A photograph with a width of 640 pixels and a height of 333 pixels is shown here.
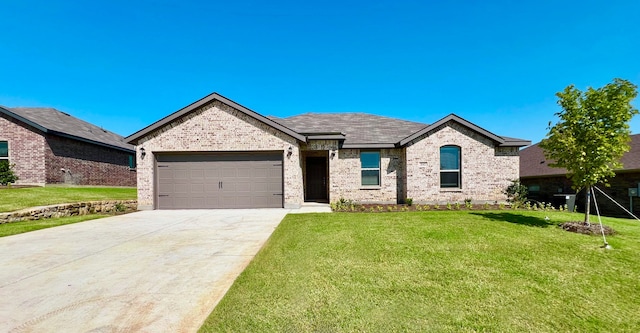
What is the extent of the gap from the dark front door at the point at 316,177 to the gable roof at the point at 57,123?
385 inches

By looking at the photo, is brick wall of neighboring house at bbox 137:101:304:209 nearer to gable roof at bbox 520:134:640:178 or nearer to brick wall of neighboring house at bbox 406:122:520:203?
brick wall of neighboring house at bbox 406:122:520:203

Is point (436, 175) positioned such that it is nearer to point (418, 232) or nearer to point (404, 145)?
point (404, 145)

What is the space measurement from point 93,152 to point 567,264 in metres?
24.6

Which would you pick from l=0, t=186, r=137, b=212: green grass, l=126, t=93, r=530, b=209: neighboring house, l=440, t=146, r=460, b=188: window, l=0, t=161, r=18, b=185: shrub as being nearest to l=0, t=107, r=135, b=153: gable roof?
l=0, t=161, r=18, b=185: shrub

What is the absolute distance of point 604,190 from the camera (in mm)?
13734

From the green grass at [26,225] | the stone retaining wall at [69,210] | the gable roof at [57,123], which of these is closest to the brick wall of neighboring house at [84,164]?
the gable roof at [57,123]

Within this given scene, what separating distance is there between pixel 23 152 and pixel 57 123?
3.05 metres

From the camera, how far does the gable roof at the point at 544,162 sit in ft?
41.5

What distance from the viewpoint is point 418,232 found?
6.40m

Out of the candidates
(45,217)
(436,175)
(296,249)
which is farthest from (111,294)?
(436,175)

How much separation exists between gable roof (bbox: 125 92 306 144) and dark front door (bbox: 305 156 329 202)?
148 inches

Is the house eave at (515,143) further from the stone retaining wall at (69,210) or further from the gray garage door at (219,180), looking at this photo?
the stone retaining wall at (69,210)

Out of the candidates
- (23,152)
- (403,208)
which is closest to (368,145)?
(403,208)

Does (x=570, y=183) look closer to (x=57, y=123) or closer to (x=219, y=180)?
(x=219, y=180)
